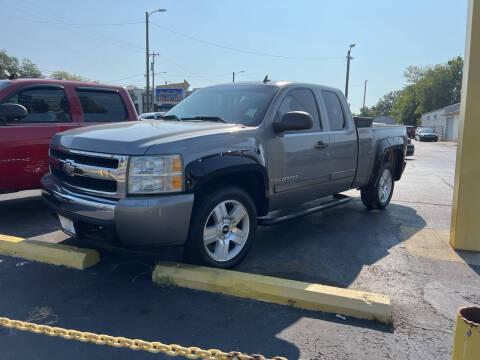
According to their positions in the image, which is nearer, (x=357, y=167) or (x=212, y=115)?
(x=212, y=115)

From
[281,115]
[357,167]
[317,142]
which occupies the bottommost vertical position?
[357,167]

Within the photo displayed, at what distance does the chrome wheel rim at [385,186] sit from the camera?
6.68 metres

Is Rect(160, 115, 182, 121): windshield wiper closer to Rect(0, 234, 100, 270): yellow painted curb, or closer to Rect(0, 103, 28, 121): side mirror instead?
Rect(0, 234, 100, 270): yellow painted curb

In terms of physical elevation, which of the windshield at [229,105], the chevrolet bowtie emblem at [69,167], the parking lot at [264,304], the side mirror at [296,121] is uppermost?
the windshield at [229,105]

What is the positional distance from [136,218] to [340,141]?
310cm

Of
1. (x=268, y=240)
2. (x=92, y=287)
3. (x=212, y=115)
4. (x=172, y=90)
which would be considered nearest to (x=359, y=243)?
(x=268, y=240)

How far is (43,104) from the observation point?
19.0ft

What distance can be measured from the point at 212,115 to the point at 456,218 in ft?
10.2

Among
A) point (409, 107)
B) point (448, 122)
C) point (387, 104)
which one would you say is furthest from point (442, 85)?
point (387, 104)

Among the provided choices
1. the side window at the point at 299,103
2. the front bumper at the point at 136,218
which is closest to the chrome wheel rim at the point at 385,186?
the side window at the point at 299,103

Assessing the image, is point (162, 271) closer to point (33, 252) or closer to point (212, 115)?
point (33, 252)

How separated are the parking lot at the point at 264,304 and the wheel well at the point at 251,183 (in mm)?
613

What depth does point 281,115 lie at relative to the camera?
447 centimetres

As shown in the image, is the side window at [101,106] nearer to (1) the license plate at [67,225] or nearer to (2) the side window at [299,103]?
(1) the license plate at [67,225]
